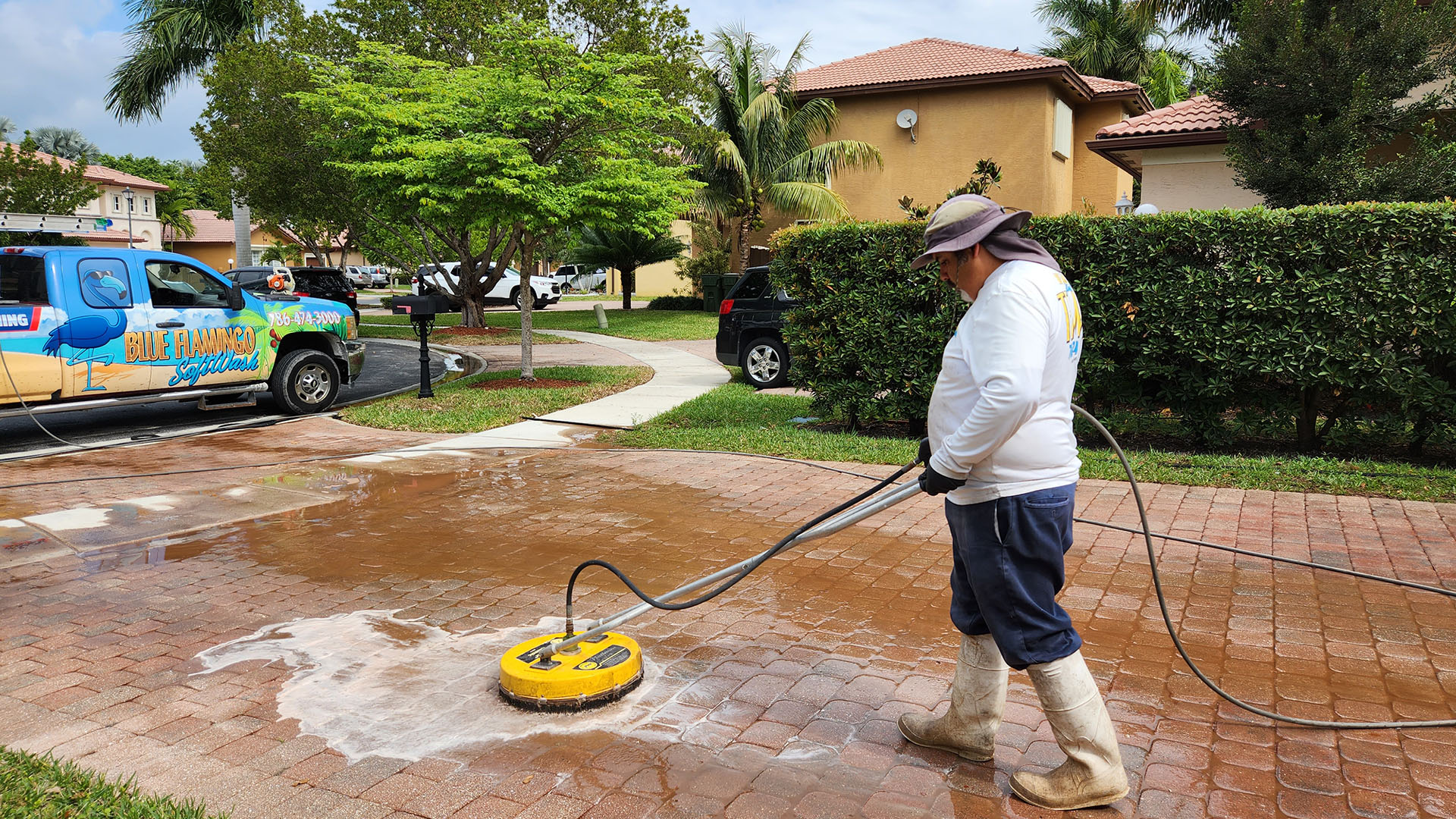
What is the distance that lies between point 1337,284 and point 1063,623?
21.2ft

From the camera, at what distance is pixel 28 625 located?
4.79m

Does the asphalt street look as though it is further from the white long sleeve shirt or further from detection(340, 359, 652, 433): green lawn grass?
the white long sleeve shirt

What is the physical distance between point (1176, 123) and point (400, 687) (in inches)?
586

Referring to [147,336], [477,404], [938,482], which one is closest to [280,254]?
[477,404]

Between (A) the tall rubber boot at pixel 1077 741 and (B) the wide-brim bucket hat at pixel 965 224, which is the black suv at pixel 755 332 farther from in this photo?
(A) the tall rubber boot at pixel 1077 741

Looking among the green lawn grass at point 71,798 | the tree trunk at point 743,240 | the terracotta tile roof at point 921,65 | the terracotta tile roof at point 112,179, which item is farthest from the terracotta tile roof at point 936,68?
the terracotta tile roof at point 112,179

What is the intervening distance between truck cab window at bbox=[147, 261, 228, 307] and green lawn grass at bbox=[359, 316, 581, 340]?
33.9 ft

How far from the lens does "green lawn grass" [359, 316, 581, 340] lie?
2230cm

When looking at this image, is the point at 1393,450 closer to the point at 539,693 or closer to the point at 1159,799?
the point at 1159,799

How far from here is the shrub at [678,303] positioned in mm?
32438

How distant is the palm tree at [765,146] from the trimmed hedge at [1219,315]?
1594cm

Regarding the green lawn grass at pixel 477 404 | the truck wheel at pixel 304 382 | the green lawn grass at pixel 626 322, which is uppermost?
the green lawn grass at pixel 626 322

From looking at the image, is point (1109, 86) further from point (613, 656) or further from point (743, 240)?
point (613, 656)

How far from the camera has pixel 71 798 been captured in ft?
10.0
